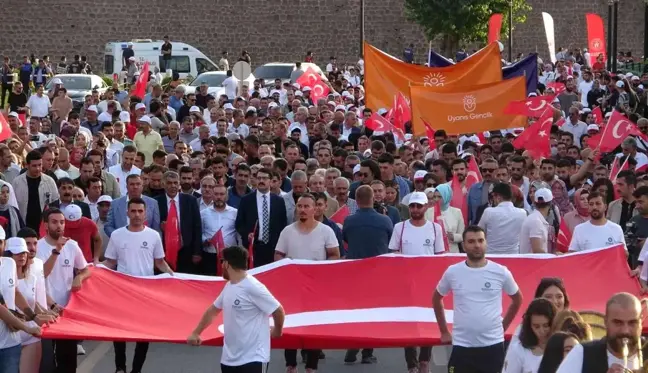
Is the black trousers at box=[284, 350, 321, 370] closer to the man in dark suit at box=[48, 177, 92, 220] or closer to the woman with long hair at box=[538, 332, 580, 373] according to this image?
the man in dark suit at box=[48, 177, 92, 220]

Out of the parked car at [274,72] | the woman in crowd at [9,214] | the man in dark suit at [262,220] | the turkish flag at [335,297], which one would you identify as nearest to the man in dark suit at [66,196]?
the woman in crowd at [9,214]

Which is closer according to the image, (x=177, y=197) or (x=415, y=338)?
(x=415, y=338)

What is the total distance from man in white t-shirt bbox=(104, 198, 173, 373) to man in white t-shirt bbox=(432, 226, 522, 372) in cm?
311

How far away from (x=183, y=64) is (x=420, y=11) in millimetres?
10654

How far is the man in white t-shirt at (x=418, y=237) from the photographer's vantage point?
1239cm

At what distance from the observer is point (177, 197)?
14.2 metres

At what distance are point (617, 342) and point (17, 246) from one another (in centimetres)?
546

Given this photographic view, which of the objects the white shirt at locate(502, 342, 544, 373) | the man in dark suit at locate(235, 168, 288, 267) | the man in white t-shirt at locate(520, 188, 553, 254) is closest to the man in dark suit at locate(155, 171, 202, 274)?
the man in dark suit at locate(235, 168, 288, 267)

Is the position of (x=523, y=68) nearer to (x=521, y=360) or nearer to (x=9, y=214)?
(x=9, y=214)

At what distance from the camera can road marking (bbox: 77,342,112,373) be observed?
12.9 m

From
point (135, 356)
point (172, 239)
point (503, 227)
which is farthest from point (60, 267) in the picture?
point (503, 227)

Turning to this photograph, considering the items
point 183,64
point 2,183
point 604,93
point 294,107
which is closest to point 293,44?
point 183,64

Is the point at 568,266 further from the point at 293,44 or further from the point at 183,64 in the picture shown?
the point at 293,44

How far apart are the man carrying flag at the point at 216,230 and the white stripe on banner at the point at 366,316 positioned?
8.57 feet
